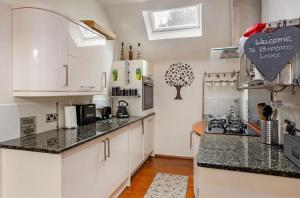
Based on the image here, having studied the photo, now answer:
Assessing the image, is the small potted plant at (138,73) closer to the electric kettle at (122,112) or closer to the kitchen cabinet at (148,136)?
the electric kettle at (122,112)

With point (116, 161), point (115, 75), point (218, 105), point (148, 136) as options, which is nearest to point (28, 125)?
point (116, 161)

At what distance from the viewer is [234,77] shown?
3.30 metres

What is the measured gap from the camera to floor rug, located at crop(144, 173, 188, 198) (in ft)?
7.68

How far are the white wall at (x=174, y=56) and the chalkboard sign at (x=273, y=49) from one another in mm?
1956

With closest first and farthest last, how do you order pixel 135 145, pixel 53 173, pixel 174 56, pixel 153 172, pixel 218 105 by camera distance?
pixel 53 173
pixel 135 145
pixel 153 172
pixel 218 105
pixel 174 56

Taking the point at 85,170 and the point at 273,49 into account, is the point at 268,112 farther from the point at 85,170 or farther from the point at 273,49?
the point at 85,170

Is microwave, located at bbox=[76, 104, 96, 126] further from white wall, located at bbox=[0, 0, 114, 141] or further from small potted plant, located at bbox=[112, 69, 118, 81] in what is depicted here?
small potted plant, located at bbox=[112, 69, 118, 81]

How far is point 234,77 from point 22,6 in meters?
3.01

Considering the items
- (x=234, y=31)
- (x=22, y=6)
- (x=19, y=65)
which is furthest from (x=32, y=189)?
(x=234, y=31)

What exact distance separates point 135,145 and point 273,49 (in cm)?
218

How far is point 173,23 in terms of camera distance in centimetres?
332

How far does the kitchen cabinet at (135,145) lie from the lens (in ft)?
8.74

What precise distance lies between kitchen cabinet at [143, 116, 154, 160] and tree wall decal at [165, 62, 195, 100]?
687 mm

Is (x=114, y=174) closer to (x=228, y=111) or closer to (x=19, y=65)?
(x=19, y=65)
